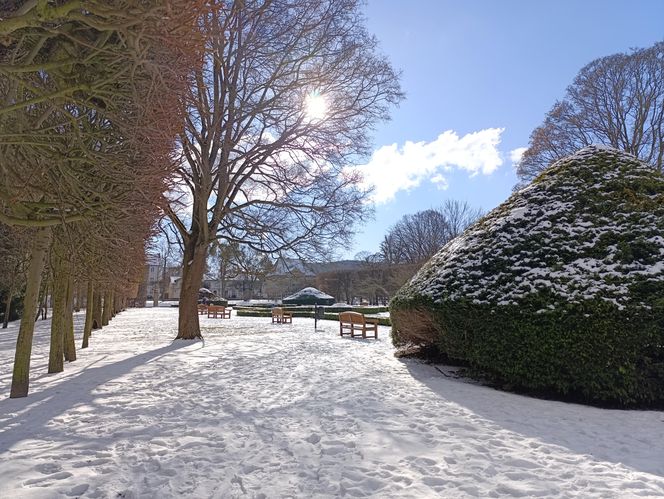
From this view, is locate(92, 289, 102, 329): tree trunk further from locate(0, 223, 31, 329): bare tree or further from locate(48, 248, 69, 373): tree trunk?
locate(48, 248, 69, 373): tree trunk

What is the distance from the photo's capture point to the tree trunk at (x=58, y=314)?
768cm

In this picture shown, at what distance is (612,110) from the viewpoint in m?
18.8

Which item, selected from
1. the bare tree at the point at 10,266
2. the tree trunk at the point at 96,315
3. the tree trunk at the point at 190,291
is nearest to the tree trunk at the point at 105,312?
the tree trunk at the point at 96,315

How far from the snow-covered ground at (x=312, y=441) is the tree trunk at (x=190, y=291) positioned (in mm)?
6385

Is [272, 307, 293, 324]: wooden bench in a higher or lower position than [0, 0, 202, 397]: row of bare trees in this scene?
lower

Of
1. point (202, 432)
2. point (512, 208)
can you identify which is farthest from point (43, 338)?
point (512, 208)

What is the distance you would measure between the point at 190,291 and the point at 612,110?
20.4m

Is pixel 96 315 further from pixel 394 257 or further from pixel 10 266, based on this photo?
pixel 394 257

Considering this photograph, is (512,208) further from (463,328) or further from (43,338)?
(43,338)

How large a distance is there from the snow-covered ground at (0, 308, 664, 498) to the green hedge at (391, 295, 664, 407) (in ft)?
1.02

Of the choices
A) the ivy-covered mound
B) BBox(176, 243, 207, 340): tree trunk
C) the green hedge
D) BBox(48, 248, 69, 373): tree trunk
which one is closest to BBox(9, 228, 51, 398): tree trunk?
BBox(48, 248, 69, 373): tree trunk

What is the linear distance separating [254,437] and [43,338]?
14.4 meters

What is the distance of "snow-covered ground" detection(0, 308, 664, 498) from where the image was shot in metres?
3.01

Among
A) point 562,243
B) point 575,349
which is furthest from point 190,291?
point 575,349
